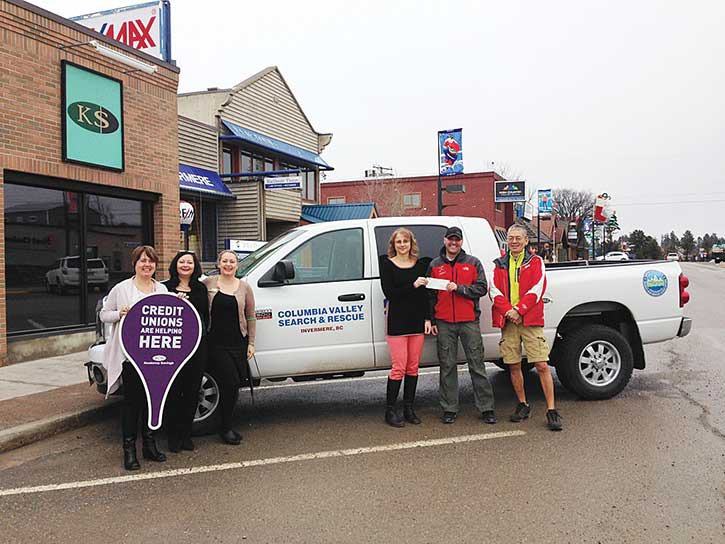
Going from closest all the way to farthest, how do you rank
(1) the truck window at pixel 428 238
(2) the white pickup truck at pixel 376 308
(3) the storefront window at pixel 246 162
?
(2) the white pickup truck at pixel 376 308
(1) the truck window at pixel 428 238
(3) the storefront window at pixel 246 162

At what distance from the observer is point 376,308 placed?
5.93 m

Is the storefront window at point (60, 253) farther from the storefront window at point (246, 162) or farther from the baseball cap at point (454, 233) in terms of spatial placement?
the storefront window at point (246, 162)

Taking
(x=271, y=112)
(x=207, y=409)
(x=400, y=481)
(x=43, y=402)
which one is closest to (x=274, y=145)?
(x=271, y=112)

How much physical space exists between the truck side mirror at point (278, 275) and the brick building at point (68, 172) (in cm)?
498

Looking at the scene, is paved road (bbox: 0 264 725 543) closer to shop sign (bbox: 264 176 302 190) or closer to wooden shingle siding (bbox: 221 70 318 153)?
shop sign (bbox: 264 176 302 190)

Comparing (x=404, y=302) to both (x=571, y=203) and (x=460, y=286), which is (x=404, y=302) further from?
(x=571, y=203)

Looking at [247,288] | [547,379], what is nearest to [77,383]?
[247,288]

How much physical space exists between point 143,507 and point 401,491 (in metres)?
1.68

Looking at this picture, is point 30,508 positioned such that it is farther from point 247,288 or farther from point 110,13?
point 110,13

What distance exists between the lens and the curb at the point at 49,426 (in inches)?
213

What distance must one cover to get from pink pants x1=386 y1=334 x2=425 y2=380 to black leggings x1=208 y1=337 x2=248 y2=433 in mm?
1316

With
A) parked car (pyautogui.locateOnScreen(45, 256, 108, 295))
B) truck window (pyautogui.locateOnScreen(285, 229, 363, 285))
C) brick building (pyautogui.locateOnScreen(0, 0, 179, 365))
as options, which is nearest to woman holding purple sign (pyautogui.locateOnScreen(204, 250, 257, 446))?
truck window (pyautogui.locateOnScreen(285, 229, 363, 285))

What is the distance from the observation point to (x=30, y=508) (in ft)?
13.4

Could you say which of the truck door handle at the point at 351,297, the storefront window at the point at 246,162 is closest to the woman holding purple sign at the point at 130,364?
the truck door handle at the point at 351,297
